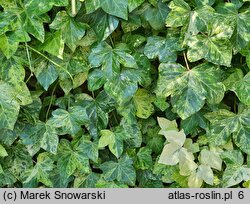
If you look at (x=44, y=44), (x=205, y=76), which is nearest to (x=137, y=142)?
(x=205, y=76)

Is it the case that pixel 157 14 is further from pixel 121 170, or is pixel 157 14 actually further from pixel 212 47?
pixel 121 170

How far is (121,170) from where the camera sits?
1.51 m

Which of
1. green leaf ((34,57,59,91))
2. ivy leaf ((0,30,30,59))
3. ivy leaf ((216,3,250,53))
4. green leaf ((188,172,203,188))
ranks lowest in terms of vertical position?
green leaf ((188,172,203,188))

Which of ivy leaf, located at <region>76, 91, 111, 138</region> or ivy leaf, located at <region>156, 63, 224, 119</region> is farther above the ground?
ivy leaf, located at <region>156, 63, 224, 119</region>

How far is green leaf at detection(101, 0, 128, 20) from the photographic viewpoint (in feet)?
4.05

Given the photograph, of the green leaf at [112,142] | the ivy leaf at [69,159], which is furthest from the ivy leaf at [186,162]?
the ivy leaf at [69,159]

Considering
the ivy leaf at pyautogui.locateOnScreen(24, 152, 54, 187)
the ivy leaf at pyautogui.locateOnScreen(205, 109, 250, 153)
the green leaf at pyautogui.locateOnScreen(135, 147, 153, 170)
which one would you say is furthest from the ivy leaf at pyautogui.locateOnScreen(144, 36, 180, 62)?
the ivy leaf at pyautogui.locateOnScreen(24, 152, 54, 187)

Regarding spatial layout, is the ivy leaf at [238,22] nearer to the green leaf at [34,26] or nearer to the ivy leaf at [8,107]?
the green leaf at [34,26]

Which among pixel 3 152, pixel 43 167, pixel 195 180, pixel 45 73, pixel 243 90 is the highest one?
pixel 45 73

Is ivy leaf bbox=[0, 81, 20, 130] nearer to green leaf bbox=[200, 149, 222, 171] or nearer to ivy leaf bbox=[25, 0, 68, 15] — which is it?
ivy leaf bbox=[25, 0, 68, 15]

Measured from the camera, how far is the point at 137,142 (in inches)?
59.1

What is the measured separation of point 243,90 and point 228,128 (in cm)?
15

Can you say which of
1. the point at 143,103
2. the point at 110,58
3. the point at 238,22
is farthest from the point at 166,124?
the point at 238,22
